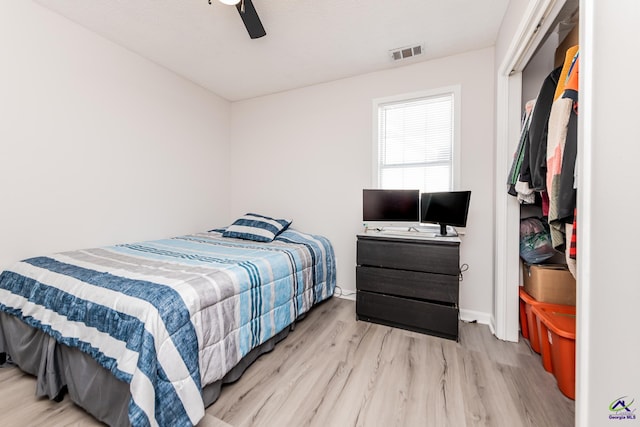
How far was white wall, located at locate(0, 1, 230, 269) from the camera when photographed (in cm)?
189

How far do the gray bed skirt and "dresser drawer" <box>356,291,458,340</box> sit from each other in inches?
41.7

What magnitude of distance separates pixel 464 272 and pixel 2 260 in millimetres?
3695

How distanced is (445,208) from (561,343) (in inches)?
45.3

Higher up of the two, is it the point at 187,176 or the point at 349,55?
the point at 349,55

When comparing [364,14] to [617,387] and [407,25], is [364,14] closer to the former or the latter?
[407,25]

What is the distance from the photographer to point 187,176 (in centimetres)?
319

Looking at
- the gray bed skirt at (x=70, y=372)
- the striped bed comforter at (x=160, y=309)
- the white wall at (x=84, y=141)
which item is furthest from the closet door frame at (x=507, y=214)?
the white wall at (x=84, y=141)

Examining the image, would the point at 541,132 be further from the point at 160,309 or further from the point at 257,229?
the point at 257,229

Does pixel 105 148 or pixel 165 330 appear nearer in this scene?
pixel 165 330

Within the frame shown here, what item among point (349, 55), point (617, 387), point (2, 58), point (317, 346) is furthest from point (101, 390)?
point (349, 55)

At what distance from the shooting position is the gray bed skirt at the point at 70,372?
49.6 inches

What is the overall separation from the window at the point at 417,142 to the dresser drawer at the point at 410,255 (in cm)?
79

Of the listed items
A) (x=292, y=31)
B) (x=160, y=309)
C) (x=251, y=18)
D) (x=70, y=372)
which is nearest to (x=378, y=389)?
(x=160, y=309)

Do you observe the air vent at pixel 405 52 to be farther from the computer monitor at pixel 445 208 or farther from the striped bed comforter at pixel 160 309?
the striped bed comforter at pixel 160 309
